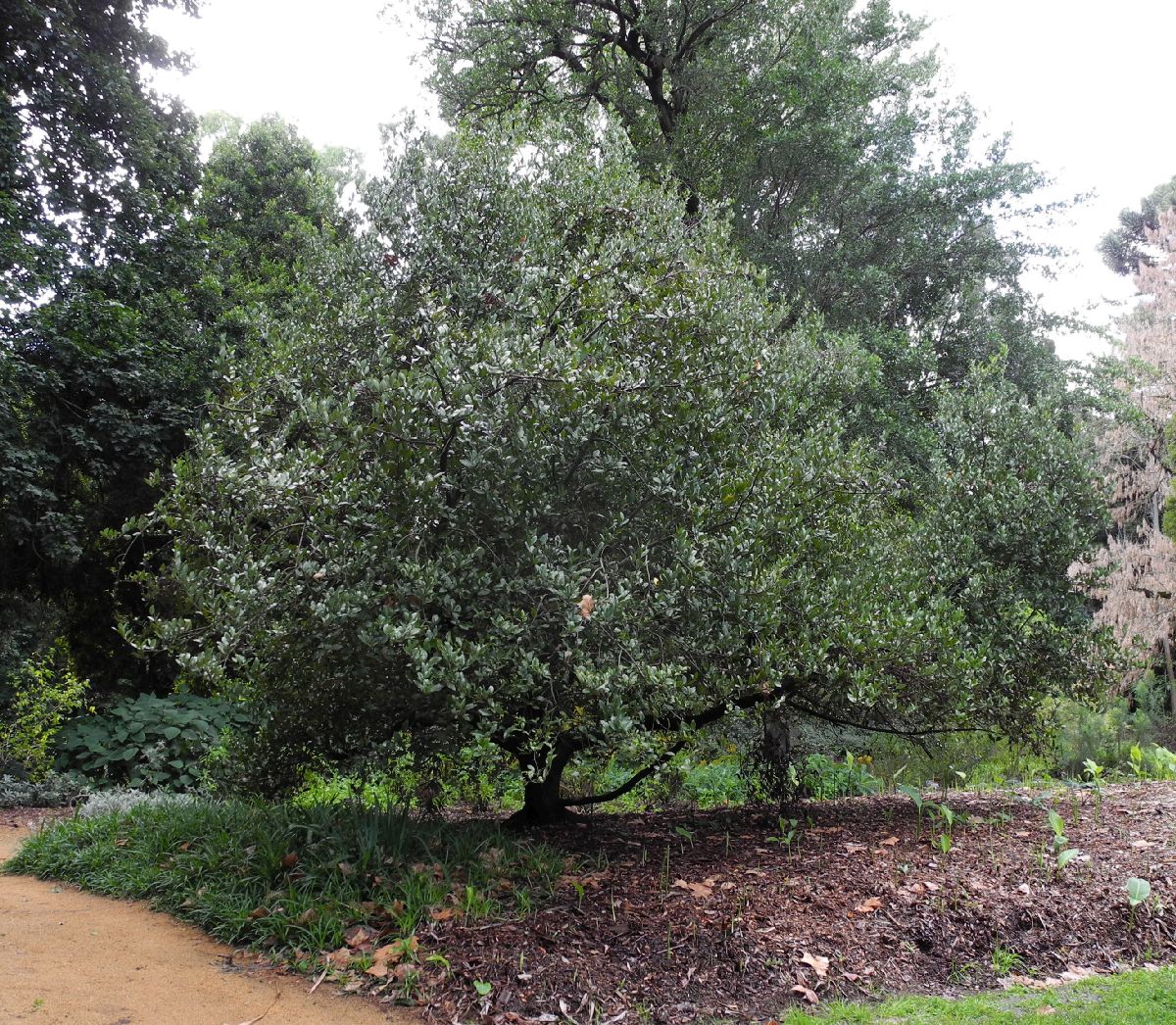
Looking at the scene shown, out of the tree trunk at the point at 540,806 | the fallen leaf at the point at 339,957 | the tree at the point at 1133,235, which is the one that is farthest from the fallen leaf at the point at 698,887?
the tree at the point at 1133,235

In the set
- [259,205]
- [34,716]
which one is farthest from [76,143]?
[34,716]

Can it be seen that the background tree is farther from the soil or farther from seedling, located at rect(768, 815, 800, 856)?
seedling, located at rect(768, 815, 800, 856)

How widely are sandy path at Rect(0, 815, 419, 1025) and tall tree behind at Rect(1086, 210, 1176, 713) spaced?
1349 cm

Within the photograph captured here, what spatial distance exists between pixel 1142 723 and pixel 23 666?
15.8 m

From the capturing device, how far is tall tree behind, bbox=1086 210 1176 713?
14094 millimetres

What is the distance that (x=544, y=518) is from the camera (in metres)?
4.74

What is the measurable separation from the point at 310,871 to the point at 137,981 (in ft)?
3.31

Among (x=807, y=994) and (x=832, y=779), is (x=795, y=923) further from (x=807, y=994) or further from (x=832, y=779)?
(x=832, y=779)

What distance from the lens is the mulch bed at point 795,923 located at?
4023mm

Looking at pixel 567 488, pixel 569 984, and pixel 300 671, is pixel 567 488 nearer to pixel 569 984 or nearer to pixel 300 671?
pixel 300 671

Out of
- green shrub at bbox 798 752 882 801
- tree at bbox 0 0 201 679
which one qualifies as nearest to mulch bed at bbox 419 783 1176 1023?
green shrub at bbox 798 752 882 801

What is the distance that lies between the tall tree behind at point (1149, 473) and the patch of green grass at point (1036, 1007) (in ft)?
35.3

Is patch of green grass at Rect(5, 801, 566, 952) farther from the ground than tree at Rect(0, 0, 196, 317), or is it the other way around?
tree at Rect(0, 0, 196, 317)

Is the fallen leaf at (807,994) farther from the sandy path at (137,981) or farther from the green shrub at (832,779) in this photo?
the green shrub at (832,779)
